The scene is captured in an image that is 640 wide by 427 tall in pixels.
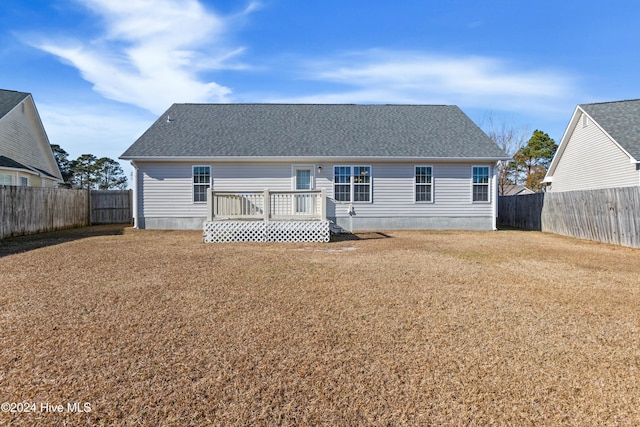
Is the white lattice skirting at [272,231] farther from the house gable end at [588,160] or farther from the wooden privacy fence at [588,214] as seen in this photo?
the house gable end at [588,160]

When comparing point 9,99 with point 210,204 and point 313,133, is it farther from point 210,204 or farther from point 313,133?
point 313,133

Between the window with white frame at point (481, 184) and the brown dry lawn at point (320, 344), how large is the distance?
311 inches

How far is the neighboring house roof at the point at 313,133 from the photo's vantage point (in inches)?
564

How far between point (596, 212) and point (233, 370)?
44.0 feet

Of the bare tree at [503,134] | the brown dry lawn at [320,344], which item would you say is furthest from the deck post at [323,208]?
the bare tree at [503,134]

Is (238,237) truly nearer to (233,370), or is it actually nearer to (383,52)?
(233,370)

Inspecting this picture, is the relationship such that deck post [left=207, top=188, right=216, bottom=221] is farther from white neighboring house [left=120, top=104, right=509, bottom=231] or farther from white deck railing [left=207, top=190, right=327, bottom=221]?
white neighboring house [left=120, top=104, right=509, bottom=231]

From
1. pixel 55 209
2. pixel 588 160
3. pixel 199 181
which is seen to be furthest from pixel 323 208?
pixel 588 160

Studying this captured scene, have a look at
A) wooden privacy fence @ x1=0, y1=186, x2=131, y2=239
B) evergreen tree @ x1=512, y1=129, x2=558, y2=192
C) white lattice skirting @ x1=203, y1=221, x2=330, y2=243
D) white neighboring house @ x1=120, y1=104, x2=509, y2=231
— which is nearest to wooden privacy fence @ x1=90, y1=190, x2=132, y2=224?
wooden privacy fence @ x1=0, y1=186, x2=131, y2=239

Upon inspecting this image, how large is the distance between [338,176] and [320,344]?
454 inches

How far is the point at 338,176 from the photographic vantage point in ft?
47.7

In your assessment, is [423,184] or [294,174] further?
[423,184]

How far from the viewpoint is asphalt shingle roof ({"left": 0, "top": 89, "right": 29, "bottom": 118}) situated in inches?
637

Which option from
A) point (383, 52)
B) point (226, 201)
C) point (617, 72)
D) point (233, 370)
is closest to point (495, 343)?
point (233, 370)
